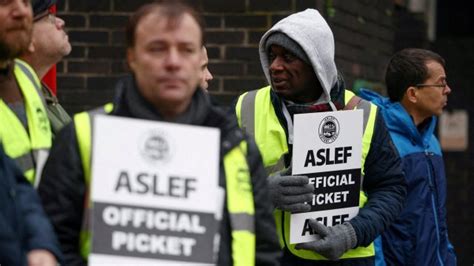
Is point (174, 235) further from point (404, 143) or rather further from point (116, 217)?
point (404, 143)

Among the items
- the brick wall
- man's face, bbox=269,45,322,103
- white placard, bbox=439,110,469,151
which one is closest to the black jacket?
man's face, bbox=269,45,322,103

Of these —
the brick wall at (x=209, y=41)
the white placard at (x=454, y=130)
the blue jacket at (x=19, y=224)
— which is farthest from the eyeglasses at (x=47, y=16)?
the white placard at (x=454, y=130)

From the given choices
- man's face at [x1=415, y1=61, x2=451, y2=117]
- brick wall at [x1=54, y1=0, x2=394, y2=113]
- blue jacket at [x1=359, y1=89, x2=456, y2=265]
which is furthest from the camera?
brick wall at [x1=54, y1=0, x2=394, y2=113]

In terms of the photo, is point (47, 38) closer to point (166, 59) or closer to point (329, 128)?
point (329, 128)

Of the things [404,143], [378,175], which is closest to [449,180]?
[404,143]

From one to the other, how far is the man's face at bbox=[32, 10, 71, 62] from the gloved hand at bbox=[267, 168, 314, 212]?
1019 millimetres

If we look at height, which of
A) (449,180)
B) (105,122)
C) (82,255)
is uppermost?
(105,122)

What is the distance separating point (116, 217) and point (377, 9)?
24.9ft

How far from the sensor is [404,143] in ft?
24.7

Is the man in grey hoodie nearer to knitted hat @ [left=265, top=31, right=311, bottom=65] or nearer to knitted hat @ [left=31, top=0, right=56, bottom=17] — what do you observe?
knitted hat @ [left=265, top=31, right=311, bottom=65]

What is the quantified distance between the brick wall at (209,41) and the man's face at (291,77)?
340 cm

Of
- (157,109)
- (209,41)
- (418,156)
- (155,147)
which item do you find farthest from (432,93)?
(155,147)

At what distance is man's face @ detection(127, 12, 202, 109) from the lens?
4.32m

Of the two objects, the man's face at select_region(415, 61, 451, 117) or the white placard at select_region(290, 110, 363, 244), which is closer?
the white placard at select_region(290, 110, 363, 244)
